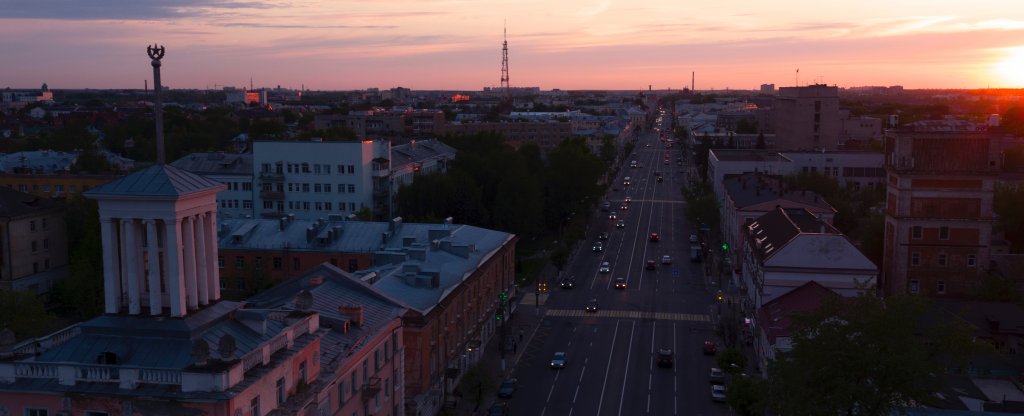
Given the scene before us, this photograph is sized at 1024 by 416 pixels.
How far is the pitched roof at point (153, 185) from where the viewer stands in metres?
18.5

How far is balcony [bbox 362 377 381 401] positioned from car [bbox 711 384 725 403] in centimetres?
1602

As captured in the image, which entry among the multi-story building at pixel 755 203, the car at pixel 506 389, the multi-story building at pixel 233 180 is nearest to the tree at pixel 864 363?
the car at pixel 506 389

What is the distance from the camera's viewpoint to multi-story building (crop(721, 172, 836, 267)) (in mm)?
61406

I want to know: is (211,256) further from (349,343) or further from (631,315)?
(631,315)

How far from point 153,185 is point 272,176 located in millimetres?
53624

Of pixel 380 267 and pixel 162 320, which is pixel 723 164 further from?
pixel 162 320

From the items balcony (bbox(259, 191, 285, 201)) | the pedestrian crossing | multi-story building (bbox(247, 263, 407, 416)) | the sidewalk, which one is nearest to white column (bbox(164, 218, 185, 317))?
multi-story building (bbox(247, 263, 407, 416))

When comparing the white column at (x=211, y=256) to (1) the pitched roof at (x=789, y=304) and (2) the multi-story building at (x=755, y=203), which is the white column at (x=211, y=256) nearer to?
(1) the pitched roof at (x=789, y=304)

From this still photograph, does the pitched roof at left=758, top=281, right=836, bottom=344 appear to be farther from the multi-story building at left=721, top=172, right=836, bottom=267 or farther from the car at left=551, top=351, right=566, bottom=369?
the multi-story building at left=721, top=172, right=836, bottom=267

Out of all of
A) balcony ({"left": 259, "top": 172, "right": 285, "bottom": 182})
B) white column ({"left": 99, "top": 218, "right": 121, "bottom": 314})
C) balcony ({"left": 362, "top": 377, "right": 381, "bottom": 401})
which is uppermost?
white column ({"left": 99, "top": 218, "right": 121, "bottom": 314})

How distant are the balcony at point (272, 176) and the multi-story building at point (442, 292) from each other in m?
25.9

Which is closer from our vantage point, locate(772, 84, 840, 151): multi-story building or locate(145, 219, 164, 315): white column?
locate(145, 219, 164, 315): white column

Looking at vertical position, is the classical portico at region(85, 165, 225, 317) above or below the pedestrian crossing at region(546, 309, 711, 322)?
above

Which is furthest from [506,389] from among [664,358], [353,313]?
[353,313]
